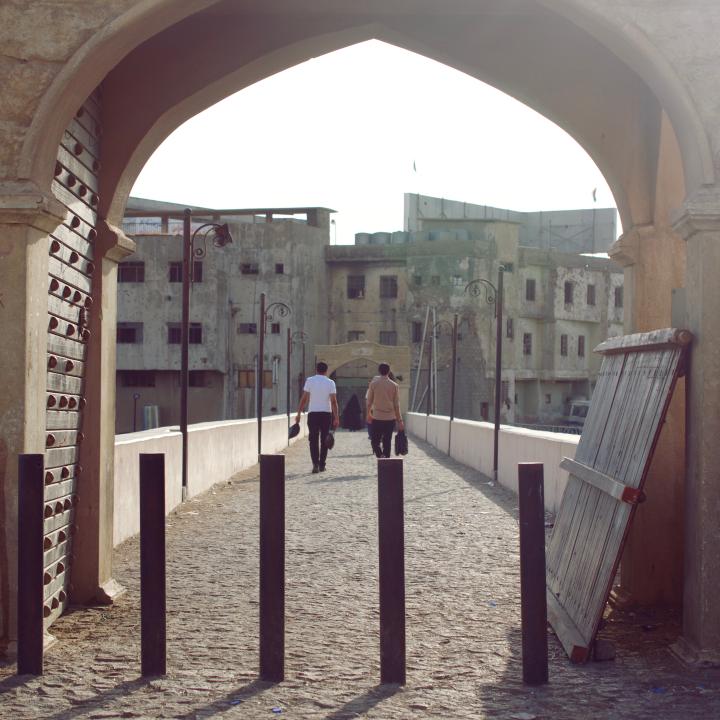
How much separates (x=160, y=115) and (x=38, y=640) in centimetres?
379

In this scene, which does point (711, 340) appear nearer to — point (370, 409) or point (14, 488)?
point (14, 488)

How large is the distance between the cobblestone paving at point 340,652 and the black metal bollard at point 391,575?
118 mm

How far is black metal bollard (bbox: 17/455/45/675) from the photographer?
549cm

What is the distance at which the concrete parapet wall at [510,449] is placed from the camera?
42.2ft

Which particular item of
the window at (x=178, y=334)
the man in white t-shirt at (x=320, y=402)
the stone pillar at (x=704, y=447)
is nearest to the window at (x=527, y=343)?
the window at (x=178, y=334)

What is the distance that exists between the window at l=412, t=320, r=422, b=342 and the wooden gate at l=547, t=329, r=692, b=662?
59.1 metres

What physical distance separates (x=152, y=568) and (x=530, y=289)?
63.8 m

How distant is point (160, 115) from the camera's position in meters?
→ 7.91

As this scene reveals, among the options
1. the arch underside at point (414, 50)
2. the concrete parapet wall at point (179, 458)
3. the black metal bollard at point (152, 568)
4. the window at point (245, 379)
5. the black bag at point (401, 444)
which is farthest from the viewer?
the window at point (245, 379)

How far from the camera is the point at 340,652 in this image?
6.04 m

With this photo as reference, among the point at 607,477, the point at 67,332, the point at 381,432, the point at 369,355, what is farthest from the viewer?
the point at 369,355

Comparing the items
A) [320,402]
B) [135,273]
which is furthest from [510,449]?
[135,273]

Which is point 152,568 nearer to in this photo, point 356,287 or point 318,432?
point 318,432

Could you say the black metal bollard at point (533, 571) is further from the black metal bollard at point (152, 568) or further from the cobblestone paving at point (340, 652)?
the black metal bollard at point (152, 568)
